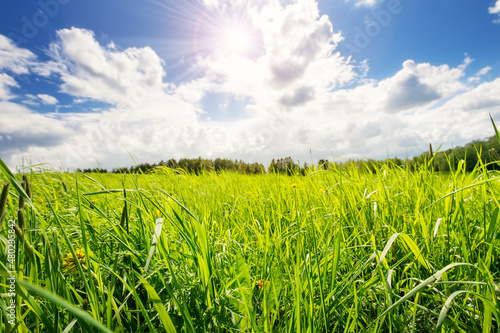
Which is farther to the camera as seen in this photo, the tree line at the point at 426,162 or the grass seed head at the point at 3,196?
the tree line at the point at 426,162

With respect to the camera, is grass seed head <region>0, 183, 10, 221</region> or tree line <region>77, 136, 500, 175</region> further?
tree line <region>77, 136, 500, 175</region>

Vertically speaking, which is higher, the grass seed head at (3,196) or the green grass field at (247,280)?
the grass seed head at (3,196)

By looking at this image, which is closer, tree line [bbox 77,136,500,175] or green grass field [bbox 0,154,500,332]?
green grass field [bbox 0,154,500,332]

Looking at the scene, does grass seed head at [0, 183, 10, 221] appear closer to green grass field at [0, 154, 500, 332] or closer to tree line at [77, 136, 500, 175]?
green grass field at [0, 154, 500, 332]

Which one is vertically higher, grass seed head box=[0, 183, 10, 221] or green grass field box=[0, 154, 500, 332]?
grass seed head box=[0, 183, 10, 221]

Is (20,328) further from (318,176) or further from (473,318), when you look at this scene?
(318,176)

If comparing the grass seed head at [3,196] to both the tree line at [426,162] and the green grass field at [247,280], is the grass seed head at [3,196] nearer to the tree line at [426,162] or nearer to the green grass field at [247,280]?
the green grass field at [247,280]

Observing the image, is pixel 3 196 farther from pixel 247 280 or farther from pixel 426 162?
pixel 426 162

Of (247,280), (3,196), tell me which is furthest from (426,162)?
(3,196)

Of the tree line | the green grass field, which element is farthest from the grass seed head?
the tree line

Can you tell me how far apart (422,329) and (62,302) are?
1.09m

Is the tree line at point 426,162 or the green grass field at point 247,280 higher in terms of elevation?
the tree line at point 426,162

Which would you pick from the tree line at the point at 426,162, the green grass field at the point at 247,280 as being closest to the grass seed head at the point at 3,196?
the green grass field at the point at 247,280

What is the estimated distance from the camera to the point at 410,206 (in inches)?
67.8
